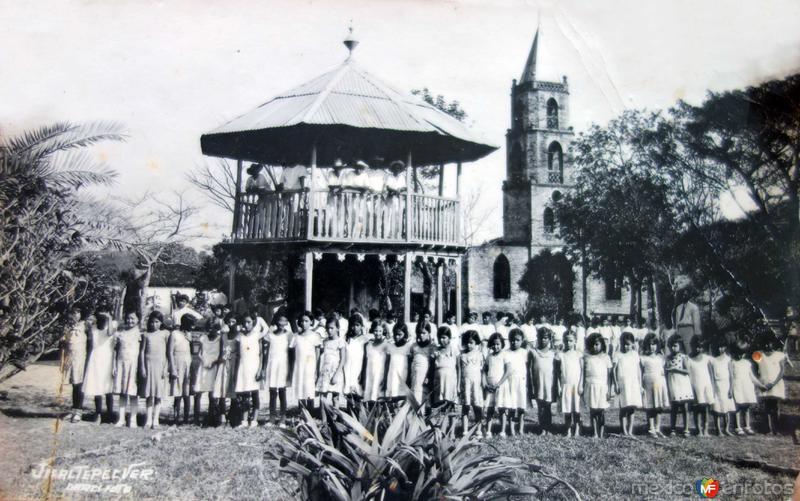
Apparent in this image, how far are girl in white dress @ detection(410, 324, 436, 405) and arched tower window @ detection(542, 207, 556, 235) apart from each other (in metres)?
5.23

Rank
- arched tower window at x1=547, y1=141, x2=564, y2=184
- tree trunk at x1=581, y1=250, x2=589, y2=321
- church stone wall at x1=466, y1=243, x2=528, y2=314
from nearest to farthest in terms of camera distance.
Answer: arched tower window at x1=547, y1=141, x2=564, y2=184 < tree trunk at x1=581, y1=250, x2=589, y2=321 < church stone wall at x1=466, y1=243, x2=528, y2=314

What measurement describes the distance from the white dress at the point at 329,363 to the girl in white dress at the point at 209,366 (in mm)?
1262

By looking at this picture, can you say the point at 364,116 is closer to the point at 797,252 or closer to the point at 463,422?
the point at 463,422

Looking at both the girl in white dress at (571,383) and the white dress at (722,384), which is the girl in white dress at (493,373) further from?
the white dress at (722,384)

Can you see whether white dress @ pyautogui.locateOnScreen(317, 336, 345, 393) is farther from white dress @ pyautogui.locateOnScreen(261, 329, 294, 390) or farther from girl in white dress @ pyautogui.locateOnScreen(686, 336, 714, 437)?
girl in white dress @ pyautogui.locateOnScreen(686, 336, 714, 437)

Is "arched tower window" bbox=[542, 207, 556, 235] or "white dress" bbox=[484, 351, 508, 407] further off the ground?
"arched tower window" bbox=[542, 207, 556, 235]

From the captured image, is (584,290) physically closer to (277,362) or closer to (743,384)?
(743,384)

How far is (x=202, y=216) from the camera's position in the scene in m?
8.53

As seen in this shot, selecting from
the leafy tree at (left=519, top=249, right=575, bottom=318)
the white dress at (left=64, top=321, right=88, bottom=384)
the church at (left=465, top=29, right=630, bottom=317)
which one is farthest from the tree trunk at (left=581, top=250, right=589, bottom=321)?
the white dress at (left=64, top=321, right=88, bottom=384)

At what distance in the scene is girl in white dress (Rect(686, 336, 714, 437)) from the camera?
7.34 metres

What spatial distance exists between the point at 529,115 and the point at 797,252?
4.39 m

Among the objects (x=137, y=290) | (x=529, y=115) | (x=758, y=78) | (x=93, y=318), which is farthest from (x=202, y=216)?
(x=758, y=78)

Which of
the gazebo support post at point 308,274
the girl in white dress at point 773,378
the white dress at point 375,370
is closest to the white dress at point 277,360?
the white dress at point 375,370

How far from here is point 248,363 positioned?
748cm
